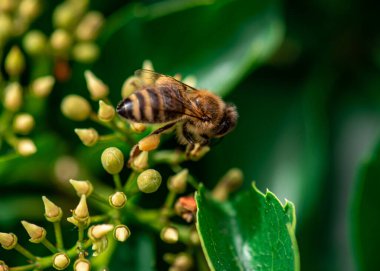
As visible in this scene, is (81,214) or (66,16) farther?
(66,16)

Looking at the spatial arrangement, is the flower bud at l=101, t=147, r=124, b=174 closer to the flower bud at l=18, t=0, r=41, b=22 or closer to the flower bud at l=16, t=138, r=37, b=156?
the flower bud at l=16, t=138, r=37, b=156

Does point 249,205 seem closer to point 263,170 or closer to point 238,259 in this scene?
point 238,259

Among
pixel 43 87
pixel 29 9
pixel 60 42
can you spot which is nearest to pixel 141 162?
pixel 43 87

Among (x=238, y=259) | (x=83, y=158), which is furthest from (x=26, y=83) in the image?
(x=238, y=259)

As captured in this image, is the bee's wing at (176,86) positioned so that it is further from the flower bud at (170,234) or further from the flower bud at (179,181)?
the flower bud at (170,234)

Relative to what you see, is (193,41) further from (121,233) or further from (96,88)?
(121,233)
